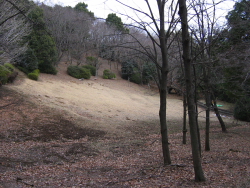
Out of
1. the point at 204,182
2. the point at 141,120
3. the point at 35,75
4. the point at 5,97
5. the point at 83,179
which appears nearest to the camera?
the point at 204,182

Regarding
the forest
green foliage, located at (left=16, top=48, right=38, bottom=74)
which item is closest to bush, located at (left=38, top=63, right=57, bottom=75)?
the forest

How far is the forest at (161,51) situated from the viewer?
19.9 feet

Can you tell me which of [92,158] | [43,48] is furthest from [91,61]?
[92,158]

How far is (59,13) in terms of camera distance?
29844mm

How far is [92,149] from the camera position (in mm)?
10516

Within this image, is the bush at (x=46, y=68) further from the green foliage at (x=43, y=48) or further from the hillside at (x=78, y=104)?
the hillside at (x=78, y=104)

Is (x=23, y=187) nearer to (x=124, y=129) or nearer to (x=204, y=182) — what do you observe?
(x=204, y=182)

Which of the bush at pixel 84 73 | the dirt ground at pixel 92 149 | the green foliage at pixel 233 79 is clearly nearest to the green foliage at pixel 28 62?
the dirt ground at pixel 92 149

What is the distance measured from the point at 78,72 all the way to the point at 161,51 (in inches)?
1118

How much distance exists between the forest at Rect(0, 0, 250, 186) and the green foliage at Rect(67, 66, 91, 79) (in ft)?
0.44

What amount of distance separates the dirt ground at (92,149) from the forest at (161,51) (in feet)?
2.38

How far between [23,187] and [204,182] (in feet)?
12.3

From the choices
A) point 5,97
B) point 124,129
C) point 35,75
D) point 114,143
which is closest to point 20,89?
point 5,97

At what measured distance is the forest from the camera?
6.06 m
